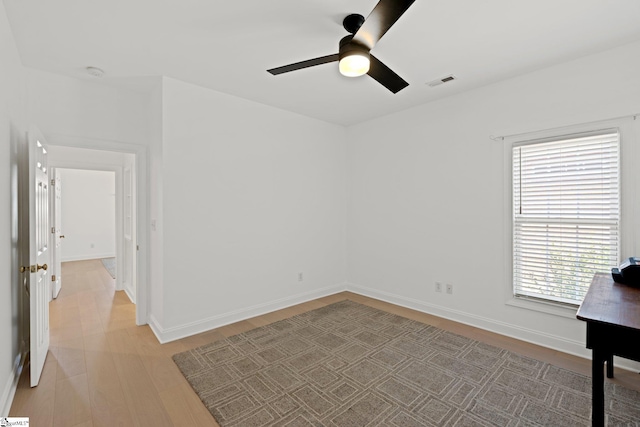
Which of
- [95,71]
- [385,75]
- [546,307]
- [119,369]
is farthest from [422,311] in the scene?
[95,71]

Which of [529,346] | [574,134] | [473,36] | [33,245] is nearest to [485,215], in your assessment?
[574,134]

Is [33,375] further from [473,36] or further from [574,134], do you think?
[574,134]

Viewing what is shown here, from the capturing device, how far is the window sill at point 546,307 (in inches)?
108

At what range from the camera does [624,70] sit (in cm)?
247

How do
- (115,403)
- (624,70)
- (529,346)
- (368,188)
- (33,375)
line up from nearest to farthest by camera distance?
(115,403) → (33,375) → (624,70) → (529,346) → (368,188)

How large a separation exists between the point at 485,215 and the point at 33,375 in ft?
14.1

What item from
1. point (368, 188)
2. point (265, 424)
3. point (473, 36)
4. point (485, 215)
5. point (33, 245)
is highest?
point (473, 36)

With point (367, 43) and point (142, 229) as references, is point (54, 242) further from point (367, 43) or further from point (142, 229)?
point (367, 43)

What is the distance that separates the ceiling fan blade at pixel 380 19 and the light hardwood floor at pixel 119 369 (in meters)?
2.55

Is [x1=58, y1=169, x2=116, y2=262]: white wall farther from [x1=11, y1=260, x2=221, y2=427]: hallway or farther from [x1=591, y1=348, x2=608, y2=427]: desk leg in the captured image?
[x1=591, y1=348, x2=608, y2=427]: desk leg

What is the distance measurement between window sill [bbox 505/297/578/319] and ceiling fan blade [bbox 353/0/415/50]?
2.89 m

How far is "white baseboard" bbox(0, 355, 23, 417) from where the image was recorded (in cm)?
190

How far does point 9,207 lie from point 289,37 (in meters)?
2.46

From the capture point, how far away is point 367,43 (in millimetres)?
1779
